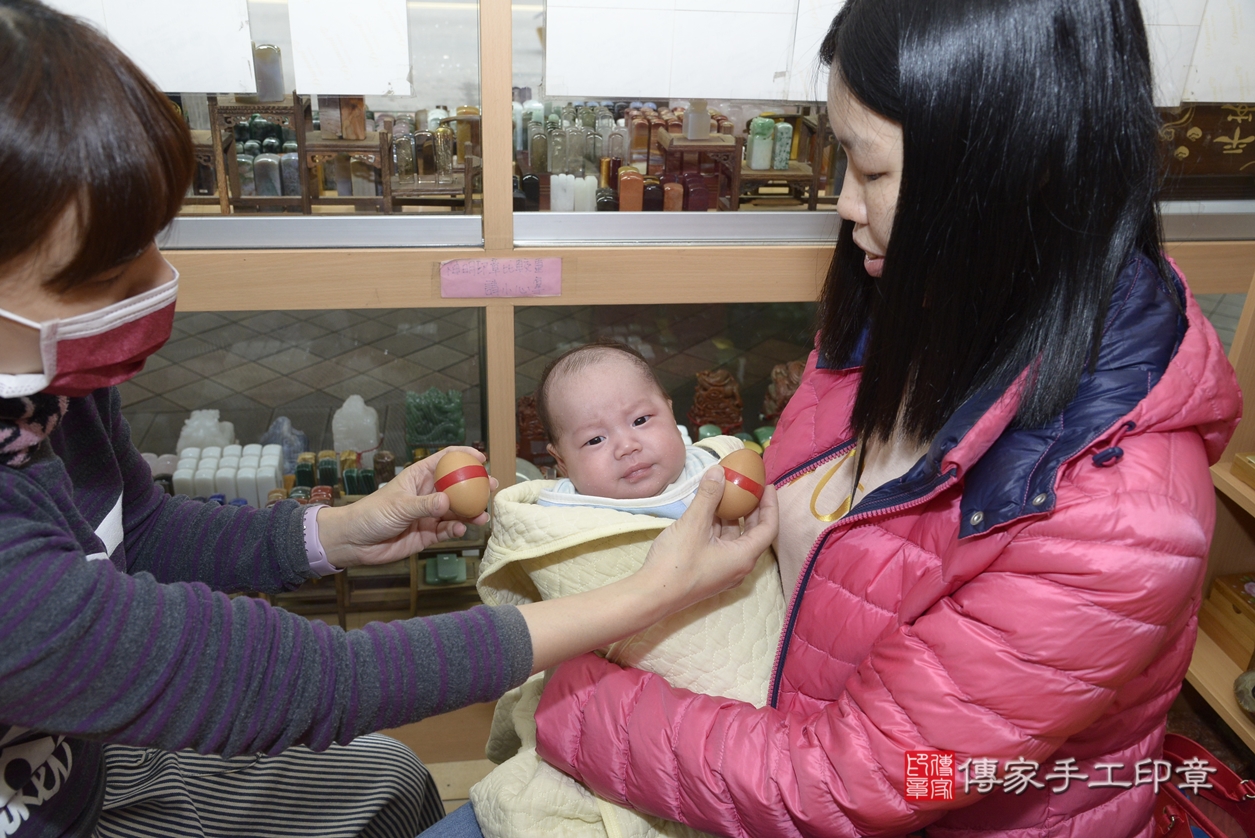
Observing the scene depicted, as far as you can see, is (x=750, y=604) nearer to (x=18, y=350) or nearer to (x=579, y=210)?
(x=18, y=350)

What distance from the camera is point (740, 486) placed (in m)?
1.40

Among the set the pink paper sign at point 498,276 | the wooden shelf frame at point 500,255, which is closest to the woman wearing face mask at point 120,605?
the wooden shelf frame at point 500,255

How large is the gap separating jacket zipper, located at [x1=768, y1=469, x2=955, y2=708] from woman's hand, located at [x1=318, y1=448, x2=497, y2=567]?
20.2 inches

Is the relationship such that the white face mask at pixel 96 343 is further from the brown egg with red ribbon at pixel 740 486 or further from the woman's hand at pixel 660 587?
the brown egg with red ribbon at pixel 740 486

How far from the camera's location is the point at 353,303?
7.05 ft

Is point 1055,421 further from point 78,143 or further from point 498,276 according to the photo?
point 498,276

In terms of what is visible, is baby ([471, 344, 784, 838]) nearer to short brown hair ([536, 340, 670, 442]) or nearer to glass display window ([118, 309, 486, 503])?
short brown hair ([536, 340, 670, 442])

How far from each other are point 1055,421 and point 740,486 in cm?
47

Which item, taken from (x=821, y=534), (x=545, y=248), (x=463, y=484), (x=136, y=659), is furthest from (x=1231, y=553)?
(x=136, y=659)

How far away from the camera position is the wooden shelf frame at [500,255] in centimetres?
206

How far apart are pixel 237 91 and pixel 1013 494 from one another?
1.88 metres

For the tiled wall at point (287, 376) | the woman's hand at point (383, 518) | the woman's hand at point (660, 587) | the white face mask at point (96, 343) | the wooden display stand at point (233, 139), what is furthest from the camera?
the tiled wall at point (287, 376)

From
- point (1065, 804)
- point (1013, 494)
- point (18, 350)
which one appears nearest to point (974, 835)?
point (1065, 804)

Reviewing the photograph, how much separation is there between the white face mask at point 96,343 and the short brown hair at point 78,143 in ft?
0.17
